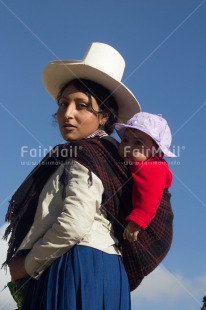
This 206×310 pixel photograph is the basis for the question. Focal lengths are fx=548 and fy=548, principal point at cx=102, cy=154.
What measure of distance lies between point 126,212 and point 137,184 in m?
0.17

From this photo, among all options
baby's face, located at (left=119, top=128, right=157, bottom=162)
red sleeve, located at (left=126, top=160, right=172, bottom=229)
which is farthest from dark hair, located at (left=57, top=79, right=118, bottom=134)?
red sleeve, located at (left=126, top=160, right=172, bottom=229)

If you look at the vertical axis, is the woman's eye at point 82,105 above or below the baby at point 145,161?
above

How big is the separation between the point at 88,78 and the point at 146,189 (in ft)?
3.01

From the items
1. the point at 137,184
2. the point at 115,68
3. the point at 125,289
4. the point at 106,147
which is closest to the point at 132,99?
the point at 115,68

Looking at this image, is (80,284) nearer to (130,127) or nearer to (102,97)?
(130,127)

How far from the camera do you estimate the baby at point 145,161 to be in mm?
2771

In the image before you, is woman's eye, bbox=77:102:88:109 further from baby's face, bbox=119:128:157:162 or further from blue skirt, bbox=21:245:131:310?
blue skirt, bbox=21:245:131:310

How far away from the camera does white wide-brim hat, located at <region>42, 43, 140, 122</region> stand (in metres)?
3.34

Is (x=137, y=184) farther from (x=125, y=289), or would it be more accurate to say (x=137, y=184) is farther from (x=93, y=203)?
(x=125, y=289)

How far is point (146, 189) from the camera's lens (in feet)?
9.18

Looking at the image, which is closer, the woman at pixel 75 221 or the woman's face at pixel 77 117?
the woman at pixel 75 221

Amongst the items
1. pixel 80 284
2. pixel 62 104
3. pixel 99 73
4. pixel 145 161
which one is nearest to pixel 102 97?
pixel 99 73

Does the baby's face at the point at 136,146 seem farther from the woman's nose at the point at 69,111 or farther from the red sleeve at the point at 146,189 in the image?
the woman's nose at the point at 69,111

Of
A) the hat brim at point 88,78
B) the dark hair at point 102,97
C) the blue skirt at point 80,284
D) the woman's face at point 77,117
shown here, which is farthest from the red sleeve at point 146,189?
the hat brim at point 88,78
